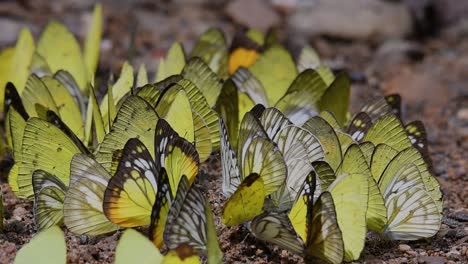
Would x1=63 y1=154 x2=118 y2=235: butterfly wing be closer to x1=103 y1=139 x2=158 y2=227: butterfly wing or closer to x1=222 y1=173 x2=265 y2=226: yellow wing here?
x1=103 y1=139 x2=158 y2=227: butterfly wing

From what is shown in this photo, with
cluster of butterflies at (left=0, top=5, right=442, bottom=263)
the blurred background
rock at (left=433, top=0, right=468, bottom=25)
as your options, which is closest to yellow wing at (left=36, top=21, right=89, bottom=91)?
cluster of butterflies at (left=0, top=5, right=442, bottom=263)

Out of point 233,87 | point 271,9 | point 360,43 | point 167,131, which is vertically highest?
point 271,9

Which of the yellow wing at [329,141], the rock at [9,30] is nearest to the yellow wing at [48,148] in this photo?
the yellow wing at [329,141]

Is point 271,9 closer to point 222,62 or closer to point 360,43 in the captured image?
point 360,43

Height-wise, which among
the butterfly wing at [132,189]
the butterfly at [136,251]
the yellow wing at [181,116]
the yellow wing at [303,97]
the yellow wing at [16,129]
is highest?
the yellow wing at [303,97]

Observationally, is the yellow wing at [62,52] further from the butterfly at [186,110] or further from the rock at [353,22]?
the rock at [353,22]

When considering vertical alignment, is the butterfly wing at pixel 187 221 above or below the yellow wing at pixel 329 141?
below

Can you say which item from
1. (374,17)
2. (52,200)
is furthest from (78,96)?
(374,17)
